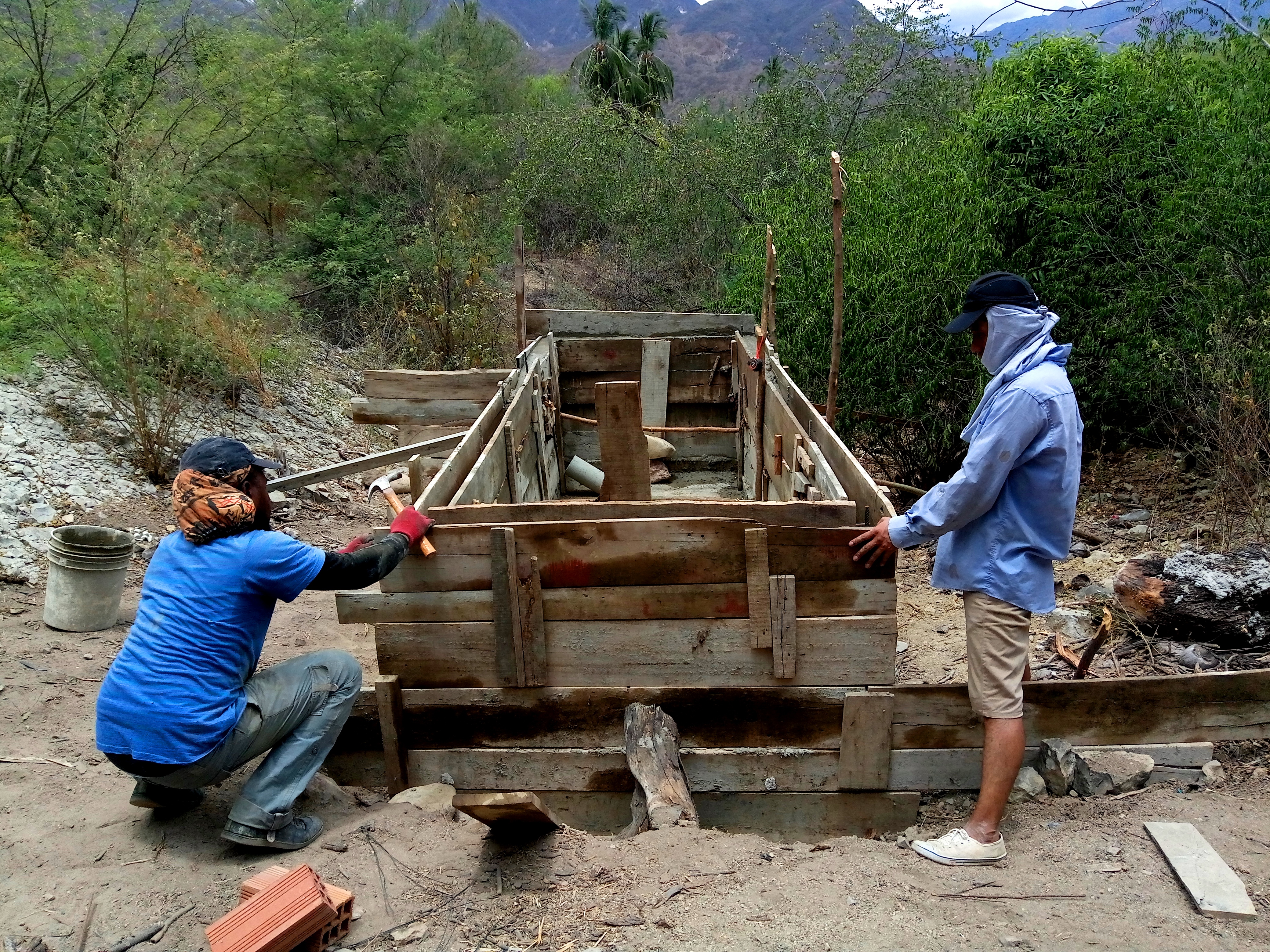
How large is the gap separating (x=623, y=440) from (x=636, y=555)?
2161 mm

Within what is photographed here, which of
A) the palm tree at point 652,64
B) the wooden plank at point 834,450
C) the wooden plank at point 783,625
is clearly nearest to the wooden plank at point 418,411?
the wooden plank at point 834,450

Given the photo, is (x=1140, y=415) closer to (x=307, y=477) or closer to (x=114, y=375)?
(x=307, y=477)

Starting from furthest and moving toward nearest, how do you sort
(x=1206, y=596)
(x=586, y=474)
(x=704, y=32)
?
1. (x=704, y=32)
2. (x=586, y=474)
3. (x=1206, y=596)

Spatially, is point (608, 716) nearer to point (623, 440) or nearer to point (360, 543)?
point (360, 543)

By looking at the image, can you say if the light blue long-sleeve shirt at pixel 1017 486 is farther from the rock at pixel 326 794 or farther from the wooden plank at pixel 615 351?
the wooden plank at pixel 615 351

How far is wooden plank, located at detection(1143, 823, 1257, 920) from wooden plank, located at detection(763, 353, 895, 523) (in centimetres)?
145

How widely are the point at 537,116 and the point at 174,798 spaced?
2157 centimetres

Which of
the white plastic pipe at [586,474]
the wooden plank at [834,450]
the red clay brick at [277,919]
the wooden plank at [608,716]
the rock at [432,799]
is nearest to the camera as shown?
the red clay brick at [277,919]

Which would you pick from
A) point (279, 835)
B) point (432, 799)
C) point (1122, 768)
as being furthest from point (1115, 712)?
point (279, 835)

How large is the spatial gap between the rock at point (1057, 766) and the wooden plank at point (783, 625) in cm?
111

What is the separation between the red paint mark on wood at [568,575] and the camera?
354 cm

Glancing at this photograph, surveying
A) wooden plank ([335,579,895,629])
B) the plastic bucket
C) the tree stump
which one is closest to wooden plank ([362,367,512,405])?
the plastic bucket

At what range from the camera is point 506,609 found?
3.54 meters

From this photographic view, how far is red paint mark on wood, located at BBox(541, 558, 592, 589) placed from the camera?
3541 mm
